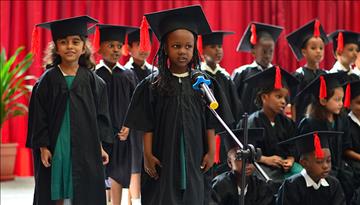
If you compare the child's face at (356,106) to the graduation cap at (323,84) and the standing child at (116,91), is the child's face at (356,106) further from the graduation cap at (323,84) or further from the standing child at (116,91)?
the standing child at (116,91)

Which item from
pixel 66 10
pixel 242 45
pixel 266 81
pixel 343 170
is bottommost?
pixel 343 170

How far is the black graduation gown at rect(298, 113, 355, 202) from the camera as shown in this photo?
529 cm

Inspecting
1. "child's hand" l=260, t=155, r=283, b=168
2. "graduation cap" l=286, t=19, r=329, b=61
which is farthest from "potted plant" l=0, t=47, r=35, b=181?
"child's hand" l=260, t=155, r=283, b=168

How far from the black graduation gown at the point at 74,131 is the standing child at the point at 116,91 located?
1.26m

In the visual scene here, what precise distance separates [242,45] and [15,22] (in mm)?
3033

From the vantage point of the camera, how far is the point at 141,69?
6.00 m

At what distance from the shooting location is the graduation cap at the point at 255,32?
6.57m

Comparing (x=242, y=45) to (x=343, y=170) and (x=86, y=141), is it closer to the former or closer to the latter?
(x=343, y=170)

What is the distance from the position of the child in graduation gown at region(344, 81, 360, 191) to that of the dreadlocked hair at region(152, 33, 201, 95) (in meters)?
2.20

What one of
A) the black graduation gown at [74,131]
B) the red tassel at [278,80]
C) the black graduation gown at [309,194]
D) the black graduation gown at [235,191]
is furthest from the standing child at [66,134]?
the red tassel at [278,80]

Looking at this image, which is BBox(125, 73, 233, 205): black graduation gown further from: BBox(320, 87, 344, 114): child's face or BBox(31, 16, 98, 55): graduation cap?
BBox(320, 87, 344, 114): child's face

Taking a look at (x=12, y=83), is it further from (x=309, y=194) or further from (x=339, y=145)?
(x=309, y=194)

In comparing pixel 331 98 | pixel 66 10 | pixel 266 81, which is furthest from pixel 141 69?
pixel 66 10

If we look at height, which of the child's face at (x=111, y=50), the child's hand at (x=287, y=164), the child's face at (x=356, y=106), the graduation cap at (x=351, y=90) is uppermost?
the child's face at (x=111, y=50)
